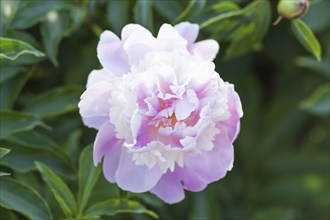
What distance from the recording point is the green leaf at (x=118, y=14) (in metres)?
1.21

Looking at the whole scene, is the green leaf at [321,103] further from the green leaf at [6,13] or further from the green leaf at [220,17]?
the green leaf at [6,13]

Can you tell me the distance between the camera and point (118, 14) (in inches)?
47.8

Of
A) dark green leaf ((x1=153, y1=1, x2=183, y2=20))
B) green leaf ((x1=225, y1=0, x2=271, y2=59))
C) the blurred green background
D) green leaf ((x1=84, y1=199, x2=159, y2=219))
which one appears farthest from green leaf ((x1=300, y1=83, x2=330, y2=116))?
green leaf ((x1=84, y1=199, x2=159, y2=219))

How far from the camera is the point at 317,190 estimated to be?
5.56ft

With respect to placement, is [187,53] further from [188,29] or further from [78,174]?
[78,174]

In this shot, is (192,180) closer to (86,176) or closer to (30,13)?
(86,176)

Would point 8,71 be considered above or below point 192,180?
above

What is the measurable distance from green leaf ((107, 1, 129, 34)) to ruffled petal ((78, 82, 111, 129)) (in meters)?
0.26

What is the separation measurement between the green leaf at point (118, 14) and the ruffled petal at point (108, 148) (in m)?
0.27

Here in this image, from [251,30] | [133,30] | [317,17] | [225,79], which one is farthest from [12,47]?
[317,17]

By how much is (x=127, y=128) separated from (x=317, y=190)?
2.80ft

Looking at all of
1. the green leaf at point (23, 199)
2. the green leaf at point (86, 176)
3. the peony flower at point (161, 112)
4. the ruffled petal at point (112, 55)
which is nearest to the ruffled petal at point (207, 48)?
the peony flower at point (161, 112)

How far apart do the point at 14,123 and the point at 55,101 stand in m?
0.12

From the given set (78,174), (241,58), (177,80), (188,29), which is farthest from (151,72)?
(241,58)
